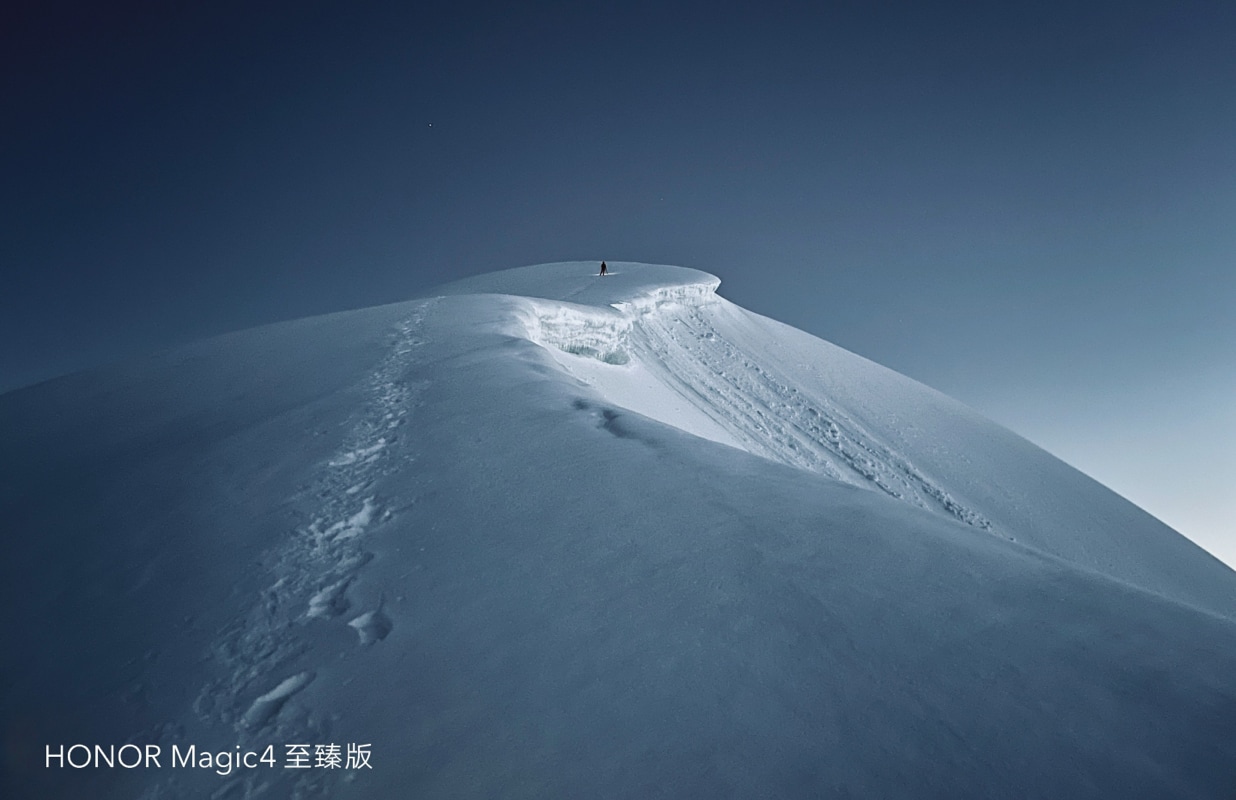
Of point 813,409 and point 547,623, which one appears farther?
point 813,409

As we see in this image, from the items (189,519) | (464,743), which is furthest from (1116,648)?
(189,519)

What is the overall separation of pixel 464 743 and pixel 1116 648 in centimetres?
325

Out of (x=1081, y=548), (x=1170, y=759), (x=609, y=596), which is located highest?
(x=1170, y=759)

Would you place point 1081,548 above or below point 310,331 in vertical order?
below

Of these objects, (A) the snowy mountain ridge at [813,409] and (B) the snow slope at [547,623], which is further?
(A) the snowy mountain ridge at [813,409]

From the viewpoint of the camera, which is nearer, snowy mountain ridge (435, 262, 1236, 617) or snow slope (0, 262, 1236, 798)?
snow slope (0, 262, 1236, 798)

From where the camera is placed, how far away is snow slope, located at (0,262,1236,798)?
282 centimetres

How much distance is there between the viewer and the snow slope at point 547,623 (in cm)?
282

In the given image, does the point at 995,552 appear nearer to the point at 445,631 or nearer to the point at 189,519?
the point at 445,631

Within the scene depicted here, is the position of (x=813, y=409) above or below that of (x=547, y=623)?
below

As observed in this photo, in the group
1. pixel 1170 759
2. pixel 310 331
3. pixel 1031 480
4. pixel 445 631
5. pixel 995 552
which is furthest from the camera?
pixel 1031 480

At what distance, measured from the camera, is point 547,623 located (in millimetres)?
3695

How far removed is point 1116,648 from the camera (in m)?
3.17

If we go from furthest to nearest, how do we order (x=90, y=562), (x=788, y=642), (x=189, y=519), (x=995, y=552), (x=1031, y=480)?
A: 1. (x=1031, y=480)
2. (x=189, y=519)
3. (x=90, y=562)
4. (x=995, y=552)
5. (x=788, y=642)
